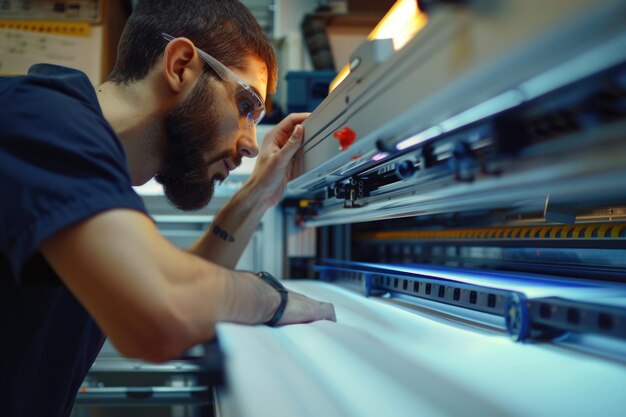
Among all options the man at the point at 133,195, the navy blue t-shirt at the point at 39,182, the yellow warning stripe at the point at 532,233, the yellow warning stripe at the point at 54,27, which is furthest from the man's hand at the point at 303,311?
the yellow warning stripe at the point at 54,27

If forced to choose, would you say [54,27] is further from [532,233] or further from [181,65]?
[532,233]

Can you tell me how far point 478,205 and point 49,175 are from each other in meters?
0.71

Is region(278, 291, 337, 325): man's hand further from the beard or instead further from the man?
the beard

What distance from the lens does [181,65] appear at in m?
1.17

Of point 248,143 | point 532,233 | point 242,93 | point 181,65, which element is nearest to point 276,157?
point 248,143

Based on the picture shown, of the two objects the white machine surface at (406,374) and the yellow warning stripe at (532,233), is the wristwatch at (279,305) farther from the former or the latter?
the yellow warning stripe at (532,233)

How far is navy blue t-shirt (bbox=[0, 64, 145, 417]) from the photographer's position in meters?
0.71

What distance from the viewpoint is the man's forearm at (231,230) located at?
4.63 feet

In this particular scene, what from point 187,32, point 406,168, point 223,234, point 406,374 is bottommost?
point 406,374

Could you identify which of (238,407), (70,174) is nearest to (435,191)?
(238,407)

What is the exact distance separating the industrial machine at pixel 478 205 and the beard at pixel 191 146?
250mm

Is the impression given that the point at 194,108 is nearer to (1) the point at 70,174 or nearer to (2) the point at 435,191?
(1) the point at 70,174

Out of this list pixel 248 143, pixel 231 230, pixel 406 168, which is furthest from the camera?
pixel 231 230

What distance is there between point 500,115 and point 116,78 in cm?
97
